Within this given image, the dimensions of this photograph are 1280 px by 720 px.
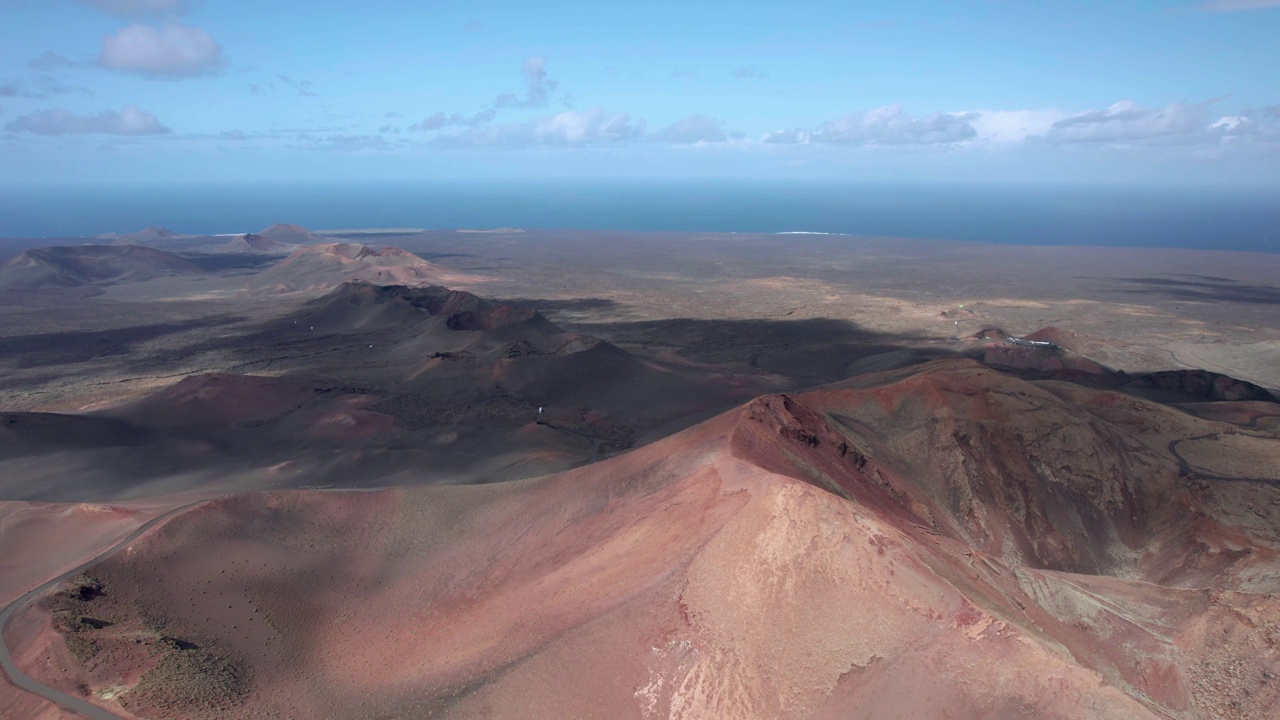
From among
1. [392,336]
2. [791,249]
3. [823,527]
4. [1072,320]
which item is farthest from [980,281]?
[823,527]

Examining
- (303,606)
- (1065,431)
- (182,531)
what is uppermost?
(1065,431)

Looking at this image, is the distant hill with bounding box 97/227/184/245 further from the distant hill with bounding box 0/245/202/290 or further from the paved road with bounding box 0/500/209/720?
the paved road with bounding box 0/500/209/720

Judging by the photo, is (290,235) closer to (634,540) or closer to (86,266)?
(86,266)

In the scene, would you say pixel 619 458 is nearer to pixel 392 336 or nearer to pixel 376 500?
pixel 376 500

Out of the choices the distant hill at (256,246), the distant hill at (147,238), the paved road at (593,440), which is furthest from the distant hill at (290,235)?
the paved road at (593,440)

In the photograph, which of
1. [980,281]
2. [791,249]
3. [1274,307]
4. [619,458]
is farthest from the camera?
[791,249]

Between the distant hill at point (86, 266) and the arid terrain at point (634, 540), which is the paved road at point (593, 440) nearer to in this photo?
the arid terrain at point (634, 540)

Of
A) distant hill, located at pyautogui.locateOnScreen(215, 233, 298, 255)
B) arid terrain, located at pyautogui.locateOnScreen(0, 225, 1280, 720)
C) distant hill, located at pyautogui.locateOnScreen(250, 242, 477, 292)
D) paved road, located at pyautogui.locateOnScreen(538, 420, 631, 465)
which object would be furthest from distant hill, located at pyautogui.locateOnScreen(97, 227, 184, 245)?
paved road, located at pyautogui.locateOnScreen(538, 420, 631, 465)


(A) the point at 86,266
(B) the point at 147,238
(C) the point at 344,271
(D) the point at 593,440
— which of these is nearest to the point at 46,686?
(D) the point at 593,440
